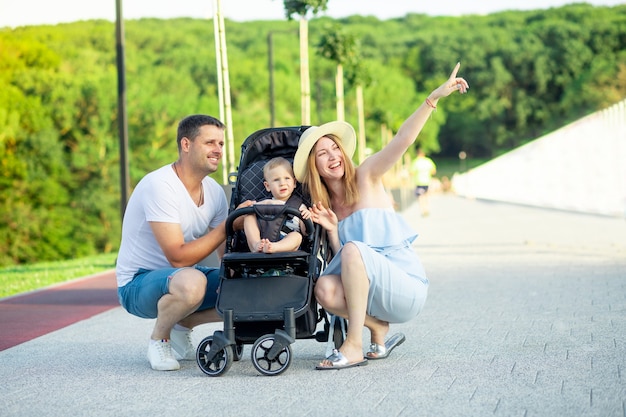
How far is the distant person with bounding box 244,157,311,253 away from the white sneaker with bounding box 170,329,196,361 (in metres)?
1.06

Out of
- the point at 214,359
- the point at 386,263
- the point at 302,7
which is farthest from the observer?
the point at 302,7

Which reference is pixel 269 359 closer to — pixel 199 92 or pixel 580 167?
pixel 580 167

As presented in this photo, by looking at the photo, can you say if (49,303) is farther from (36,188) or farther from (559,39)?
(559,39)

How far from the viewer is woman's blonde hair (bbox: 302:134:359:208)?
6.74 meters

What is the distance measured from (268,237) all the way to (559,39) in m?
138

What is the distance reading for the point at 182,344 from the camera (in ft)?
24.0

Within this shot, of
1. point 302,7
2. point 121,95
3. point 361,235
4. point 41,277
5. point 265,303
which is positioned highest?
point 302,7

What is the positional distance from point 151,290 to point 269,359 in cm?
89

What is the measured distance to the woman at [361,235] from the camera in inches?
256

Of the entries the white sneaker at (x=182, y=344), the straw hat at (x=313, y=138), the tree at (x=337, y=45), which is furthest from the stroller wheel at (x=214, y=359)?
the tree at (x=337, y=45)

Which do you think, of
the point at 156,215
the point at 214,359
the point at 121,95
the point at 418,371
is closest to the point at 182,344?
the point at 214,359

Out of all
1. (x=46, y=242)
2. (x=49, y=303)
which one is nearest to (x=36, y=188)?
(x=46, y=242)

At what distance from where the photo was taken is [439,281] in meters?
12.4

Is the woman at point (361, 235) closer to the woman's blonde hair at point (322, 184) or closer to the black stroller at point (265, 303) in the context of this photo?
the woman's blonde hair at point (322, 184)
